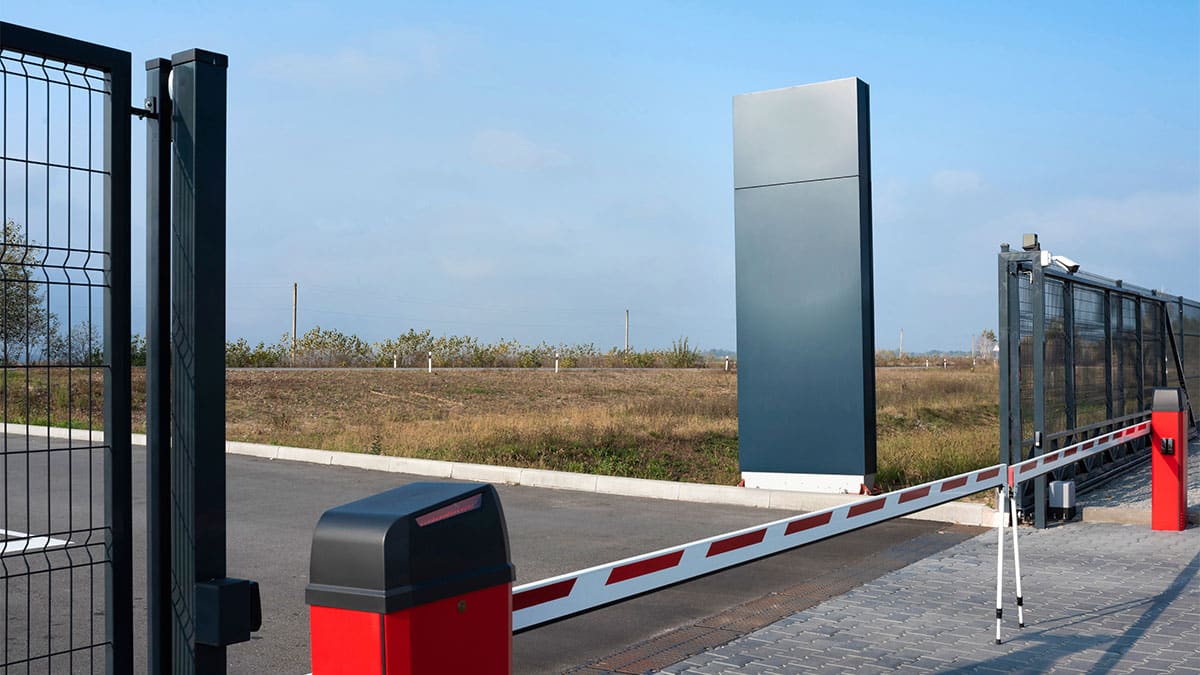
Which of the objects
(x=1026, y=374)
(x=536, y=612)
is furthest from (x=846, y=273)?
(x=536, y=612)

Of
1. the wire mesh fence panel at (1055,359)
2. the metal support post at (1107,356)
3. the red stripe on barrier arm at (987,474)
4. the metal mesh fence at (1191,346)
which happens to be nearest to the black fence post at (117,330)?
the red stripe on barrier arm at (987,474)

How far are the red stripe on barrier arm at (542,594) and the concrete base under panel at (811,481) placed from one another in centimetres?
977

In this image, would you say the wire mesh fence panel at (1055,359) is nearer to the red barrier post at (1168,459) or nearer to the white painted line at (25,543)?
the red barrier post at (1168,459)

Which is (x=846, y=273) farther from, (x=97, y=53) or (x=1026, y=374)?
(x=97, y=53)

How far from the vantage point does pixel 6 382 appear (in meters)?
3.56

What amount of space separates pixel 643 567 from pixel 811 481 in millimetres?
9651

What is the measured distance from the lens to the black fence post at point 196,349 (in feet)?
11.3

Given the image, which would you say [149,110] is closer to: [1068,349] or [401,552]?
[401,552]

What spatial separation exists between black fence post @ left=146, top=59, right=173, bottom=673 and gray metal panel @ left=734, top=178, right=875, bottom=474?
1054cm

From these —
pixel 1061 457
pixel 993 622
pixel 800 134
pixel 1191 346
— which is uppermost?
pixel 800 134

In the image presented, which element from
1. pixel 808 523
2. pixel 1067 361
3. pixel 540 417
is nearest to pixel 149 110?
pixel 808 523

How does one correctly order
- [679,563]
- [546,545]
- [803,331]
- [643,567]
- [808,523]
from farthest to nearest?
[803,331] → [546,545] → [808,523] → [679,563] → [643,567]

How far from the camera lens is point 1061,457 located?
941 centimetres

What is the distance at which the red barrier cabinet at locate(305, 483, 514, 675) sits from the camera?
8.05 feet
